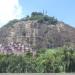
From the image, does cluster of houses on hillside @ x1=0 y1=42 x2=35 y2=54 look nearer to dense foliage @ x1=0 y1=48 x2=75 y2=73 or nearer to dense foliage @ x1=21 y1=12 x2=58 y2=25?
dense foliage @ x1=0 y1=48 x2=75 y2=73

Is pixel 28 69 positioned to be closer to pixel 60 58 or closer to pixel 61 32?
pixel 60 58

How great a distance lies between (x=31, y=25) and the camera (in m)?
58.5

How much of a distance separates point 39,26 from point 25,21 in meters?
4.26

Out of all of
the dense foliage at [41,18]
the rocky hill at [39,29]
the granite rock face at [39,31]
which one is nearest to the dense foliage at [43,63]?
the granite rock face at [39,31]

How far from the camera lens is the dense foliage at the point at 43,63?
504 inches

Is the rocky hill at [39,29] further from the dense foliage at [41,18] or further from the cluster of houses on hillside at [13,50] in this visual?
the cluster of houses on hillside at [13,50]

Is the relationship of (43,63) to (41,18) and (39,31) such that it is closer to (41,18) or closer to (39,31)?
(39,31)

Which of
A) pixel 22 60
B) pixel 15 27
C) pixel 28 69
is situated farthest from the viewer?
pixel 15 27

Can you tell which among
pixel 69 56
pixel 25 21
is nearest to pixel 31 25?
pixel 25 21

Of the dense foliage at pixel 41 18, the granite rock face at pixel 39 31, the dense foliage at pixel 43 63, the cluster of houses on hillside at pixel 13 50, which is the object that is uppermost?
the dense foliage at pixel 41 18

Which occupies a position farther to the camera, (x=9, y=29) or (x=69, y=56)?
(x=9, y=29)

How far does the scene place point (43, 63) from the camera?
1398 cm

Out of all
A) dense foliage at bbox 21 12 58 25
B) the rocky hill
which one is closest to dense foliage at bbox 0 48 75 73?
the rocky hill

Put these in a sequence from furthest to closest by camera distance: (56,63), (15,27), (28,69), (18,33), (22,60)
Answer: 1. (15,27)
2. (18,33)
3. (56,63)
4. (22,60)
5. (28,69)
